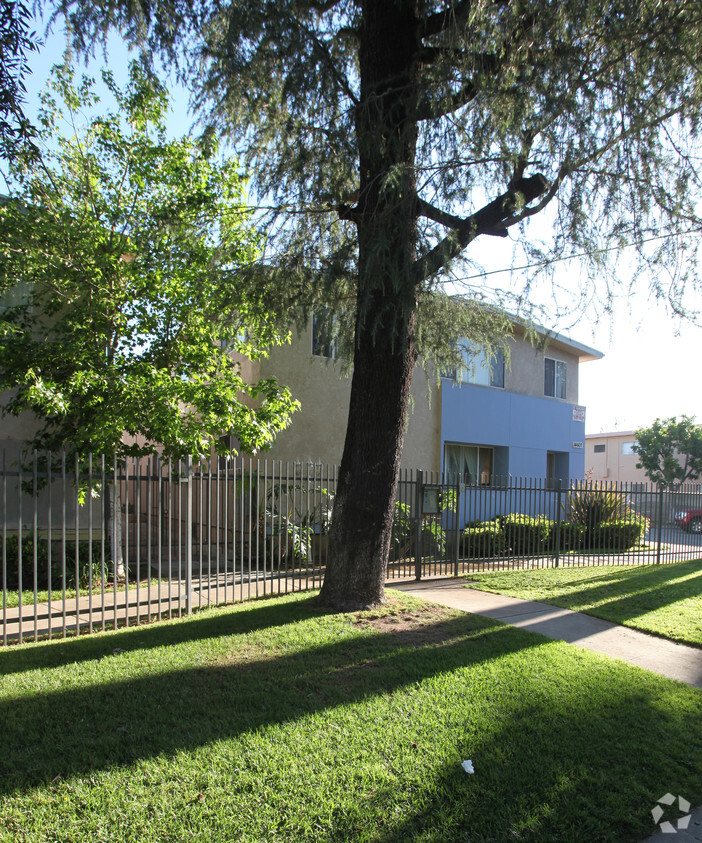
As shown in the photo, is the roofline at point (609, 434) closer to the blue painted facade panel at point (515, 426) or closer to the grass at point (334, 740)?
the blue painted facade panel at point (515, 426)

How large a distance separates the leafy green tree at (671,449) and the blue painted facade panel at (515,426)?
21703mm

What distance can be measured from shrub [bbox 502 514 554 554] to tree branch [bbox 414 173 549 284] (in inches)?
322

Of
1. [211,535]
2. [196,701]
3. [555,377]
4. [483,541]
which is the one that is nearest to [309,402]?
[211,535]

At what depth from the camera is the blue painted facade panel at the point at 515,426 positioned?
58.9 feet

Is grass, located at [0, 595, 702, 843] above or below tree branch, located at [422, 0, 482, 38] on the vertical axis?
below

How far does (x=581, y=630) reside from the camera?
24.9 ft

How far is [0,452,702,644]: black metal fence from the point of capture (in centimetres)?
776

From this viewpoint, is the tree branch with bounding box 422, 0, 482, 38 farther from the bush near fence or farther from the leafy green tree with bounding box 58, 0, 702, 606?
the bush near fence

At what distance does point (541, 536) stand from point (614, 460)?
39009mm

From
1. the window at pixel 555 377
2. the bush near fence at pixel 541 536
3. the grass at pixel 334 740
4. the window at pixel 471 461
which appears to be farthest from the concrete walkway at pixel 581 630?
the window at pixel 555 377

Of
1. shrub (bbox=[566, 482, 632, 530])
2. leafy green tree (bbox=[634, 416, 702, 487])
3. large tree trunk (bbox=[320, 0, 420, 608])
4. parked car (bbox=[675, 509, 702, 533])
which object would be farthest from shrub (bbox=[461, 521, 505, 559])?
leafy green tree (bbox=[634, 416, 702, 487])

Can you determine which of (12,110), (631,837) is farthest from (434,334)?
(631,837)

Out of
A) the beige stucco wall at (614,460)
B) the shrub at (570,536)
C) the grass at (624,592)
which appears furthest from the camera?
the beige stucco wall at (614,460)

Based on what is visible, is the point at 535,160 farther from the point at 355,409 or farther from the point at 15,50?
the point at 15,50
